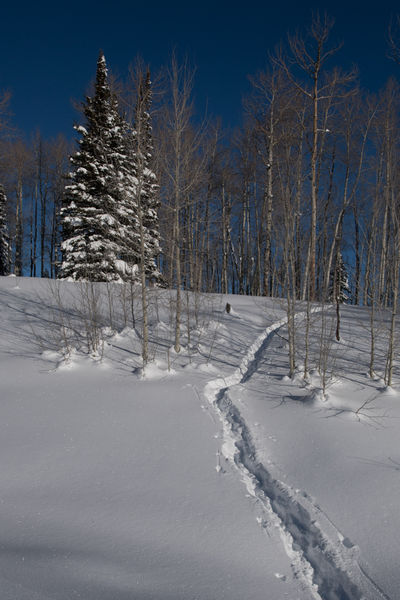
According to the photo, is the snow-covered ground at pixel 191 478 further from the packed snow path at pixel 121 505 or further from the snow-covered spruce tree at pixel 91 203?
the snow-covered spruce tree at pixel 91 203

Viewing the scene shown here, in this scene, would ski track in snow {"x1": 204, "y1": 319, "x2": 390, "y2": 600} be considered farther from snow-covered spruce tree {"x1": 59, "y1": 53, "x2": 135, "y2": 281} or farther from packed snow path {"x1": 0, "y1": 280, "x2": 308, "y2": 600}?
snow-covered spruce tree {"x1": 59, "y1": 53, "x2": 135, "y2": 281}

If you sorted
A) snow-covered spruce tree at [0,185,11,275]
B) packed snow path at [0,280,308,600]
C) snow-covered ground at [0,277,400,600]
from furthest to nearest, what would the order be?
snow-covered spruce tree at [0,185,11,275] → snow-covered ground at [0,277,400,600] → packed snow path at [0,280,308,600]

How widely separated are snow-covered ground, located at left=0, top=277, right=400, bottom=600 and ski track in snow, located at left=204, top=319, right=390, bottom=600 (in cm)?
1

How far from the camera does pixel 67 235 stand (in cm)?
1542

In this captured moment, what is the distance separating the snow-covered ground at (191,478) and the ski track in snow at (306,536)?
0.01m

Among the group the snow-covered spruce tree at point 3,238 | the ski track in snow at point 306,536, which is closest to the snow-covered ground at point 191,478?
the ski track in snow at point 306,536

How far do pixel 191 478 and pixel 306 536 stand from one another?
1.55 metres

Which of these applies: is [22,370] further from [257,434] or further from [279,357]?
[279,357]

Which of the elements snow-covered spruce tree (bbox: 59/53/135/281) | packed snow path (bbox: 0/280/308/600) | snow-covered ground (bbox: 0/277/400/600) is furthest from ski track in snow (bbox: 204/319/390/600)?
snow-covered spruce tree (bbox: 59/53/135/281)

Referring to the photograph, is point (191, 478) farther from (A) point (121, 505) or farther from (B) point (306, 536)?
(B) point (306, 536)

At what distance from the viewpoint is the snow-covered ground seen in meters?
2.86

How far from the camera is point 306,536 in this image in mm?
3461

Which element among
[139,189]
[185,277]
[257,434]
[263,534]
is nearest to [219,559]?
[263,534]

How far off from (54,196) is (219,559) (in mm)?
30233
